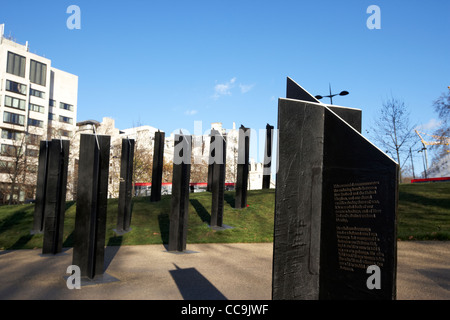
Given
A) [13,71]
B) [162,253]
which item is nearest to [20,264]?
[162,253]

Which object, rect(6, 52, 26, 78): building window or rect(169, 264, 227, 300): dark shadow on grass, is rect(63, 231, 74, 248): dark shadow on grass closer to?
rect(169, 264, 227, 300): dark shadow on grass

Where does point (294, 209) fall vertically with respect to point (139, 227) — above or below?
above

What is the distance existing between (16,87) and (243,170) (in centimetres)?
5444

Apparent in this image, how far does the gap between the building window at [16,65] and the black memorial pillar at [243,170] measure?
2095 inches

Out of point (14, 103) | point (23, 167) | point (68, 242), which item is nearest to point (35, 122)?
point (14, 103)

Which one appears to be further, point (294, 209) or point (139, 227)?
point (139, 227)

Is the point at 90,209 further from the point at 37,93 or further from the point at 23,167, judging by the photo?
the point at 37,93

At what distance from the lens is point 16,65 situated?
5762 centimetres

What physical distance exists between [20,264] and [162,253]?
4.24 metres

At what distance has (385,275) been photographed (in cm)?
318

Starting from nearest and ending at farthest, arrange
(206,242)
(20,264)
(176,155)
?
(20,264)
(176,155)
(206,242)

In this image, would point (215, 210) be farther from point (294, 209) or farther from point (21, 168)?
point (21, 168)

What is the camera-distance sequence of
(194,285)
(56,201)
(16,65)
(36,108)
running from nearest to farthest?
(194,285)
(56,201)
(16,65)
(36,108)
